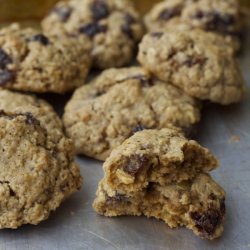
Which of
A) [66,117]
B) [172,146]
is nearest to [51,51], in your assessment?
[66,117]

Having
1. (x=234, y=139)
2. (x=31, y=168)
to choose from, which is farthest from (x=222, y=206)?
(x=31, y=168)

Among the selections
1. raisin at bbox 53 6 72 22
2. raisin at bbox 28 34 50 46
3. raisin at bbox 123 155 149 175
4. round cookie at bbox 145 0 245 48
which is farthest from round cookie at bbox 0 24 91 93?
raisin at bbox 123 155 149 175

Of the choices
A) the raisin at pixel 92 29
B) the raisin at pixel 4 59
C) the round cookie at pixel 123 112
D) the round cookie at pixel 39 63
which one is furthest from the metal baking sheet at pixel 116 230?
the raisin at pixel 92 29

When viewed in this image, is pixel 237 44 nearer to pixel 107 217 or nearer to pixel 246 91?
pixel 246 91

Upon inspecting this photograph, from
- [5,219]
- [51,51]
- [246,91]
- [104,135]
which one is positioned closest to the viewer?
[5,219]

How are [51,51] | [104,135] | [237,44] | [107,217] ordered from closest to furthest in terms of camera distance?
1. [107,217]
2. [104,135]
3. [51,51]
4. [237,44]

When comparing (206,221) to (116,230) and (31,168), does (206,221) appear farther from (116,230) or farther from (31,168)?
(31,168)
